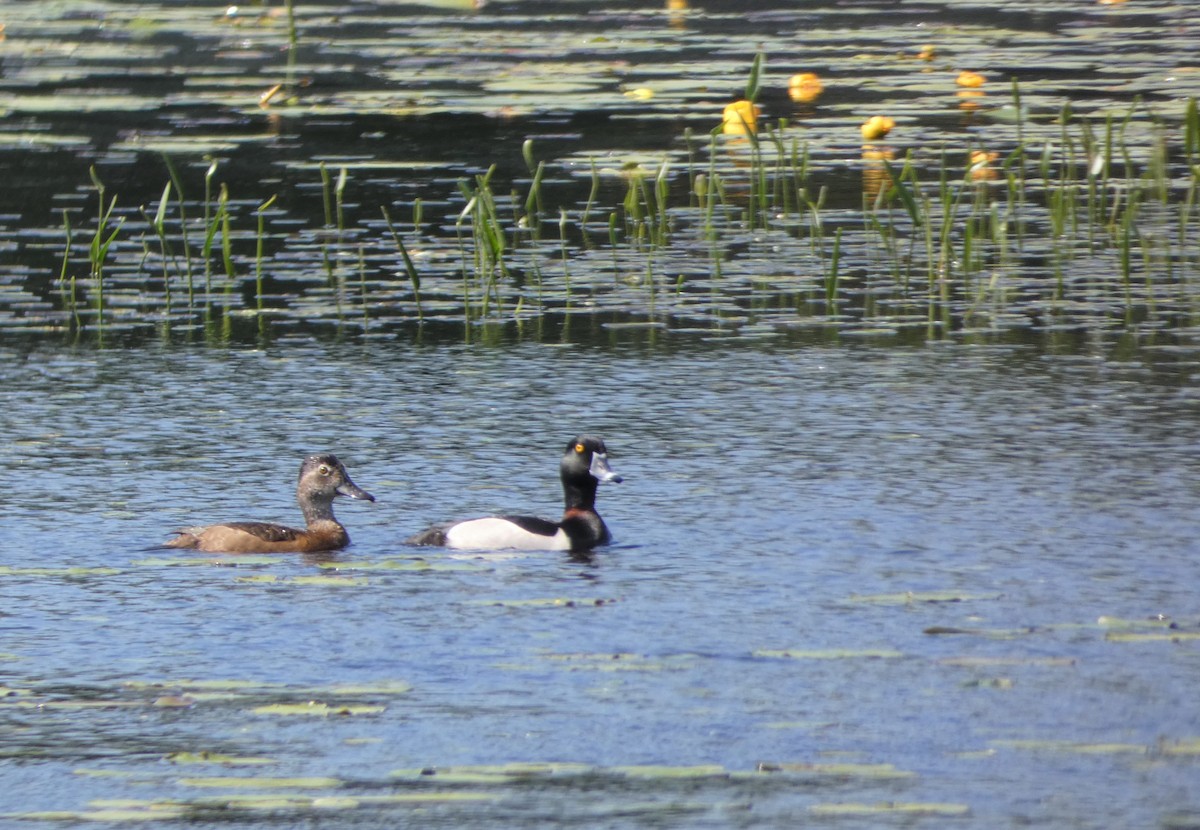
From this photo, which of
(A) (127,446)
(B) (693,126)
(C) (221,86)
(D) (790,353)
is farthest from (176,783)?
(C) (221,86)

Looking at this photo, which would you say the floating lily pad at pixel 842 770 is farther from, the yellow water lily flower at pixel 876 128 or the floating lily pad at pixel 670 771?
the yellow water lily flower at pixel 876 128

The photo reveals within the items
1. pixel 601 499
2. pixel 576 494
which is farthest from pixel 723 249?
pixel 576 494

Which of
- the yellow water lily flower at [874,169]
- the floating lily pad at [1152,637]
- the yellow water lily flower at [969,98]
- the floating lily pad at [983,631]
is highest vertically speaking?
the yellow water lily flower at [969,98]

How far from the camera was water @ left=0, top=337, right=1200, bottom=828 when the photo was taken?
212 inches

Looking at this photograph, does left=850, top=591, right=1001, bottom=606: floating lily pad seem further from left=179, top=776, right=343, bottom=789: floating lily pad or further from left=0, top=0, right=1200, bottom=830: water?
left=179, top=776, right=343, bottom=789: floating lily pad

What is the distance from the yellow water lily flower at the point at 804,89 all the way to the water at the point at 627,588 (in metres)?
7.60

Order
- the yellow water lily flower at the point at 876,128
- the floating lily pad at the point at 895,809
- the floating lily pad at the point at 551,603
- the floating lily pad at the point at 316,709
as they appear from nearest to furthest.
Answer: the floating lily pad at the point at 895,809, the floating lily pad at the point at 316,709, the floating lily pad at the point at 551,603, the yellow water lily flower at the point at 876,128

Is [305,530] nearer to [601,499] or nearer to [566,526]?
[566,526]

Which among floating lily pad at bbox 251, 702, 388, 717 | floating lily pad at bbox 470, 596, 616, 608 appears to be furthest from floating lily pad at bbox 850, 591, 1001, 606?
floating lily pad at bbox 251, 702, 388, 717

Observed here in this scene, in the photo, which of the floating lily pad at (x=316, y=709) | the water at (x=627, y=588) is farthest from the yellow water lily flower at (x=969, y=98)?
the floating lily pad at (x=316, y=709)

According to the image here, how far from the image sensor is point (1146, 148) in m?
15.4

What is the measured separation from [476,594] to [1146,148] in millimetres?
9343

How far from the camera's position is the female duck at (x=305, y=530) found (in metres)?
7.66

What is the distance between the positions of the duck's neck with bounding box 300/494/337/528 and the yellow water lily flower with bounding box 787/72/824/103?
10.8 meters
